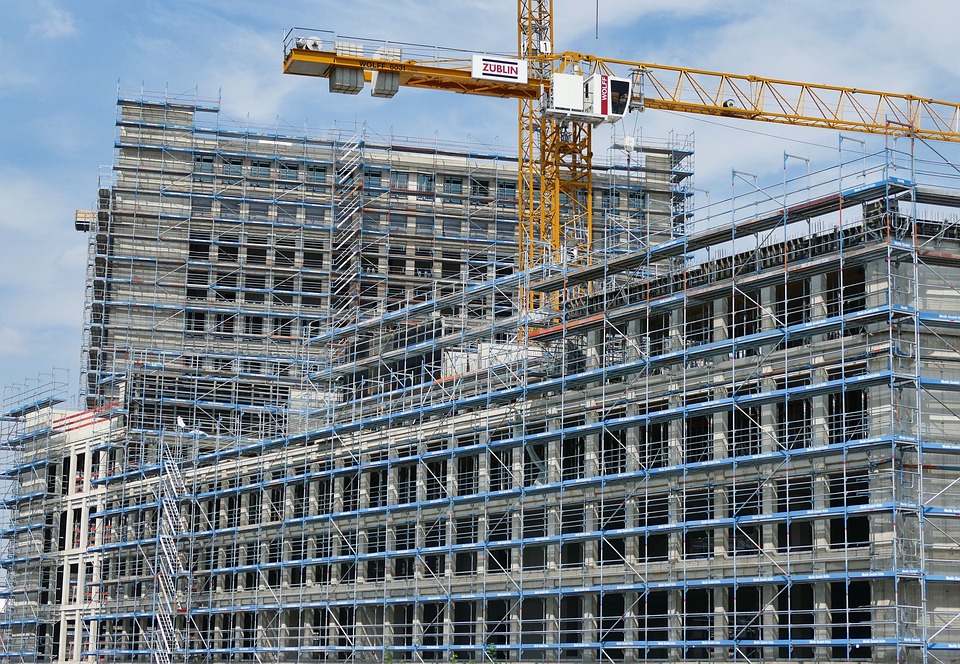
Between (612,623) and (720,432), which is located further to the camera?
(612,623)

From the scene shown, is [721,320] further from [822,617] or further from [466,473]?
[466,473]

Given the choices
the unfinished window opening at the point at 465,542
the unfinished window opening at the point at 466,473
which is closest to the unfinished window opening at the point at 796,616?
the unfinished window opening at the point at 465,542

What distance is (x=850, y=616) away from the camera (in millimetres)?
46719

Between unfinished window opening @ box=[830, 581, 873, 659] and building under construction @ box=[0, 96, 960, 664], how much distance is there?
0.35ft

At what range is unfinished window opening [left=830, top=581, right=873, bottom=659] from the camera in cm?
4559

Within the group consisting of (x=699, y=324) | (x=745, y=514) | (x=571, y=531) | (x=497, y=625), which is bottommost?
(x=497, y=625)

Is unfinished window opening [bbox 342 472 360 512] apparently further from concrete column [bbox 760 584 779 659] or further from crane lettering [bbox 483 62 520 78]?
crane lettering [bbox 483 62 520 78]

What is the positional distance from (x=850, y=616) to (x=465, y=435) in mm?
19968

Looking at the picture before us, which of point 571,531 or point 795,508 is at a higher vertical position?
point 795,508

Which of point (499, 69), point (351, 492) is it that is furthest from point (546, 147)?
point (351, 492)

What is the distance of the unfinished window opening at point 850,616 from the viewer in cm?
4559

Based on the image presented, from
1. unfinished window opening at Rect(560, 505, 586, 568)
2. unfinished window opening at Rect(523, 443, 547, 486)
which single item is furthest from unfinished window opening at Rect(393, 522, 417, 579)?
unfinished window opening at Rect(560, 505, 586, 568)

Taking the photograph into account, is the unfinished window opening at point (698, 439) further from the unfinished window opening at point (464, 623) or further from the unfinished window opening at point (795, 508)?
the unfinished window opening at point (464, 623)

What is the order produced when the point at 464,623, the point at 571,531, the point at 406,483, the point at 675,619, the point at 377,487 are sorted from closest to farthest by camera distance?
the point at 675,619, the point at 571,531, the point at 464,623, the point at 406,483, the point at 377,487
